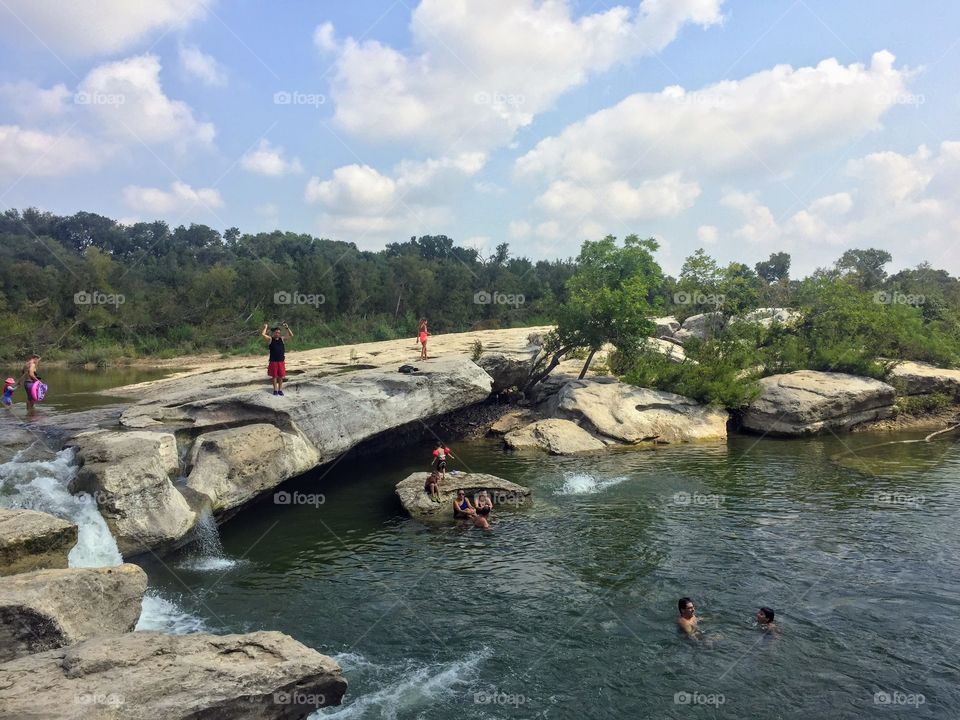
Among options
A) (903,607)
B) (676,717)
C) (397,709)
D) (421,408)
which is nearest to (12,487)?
(397,709)

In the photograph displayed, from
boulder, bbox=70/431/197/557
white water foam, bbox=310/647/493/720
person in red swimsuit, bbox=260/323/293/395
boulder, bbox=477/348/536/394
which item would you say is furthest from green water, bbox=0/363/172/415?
white water foam, bbox=310/647/493/720

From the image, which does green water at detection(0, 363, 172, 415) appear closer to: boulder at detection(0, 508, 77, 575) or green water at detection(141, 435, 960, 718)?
green water at detection(141, 435, 960, 718)

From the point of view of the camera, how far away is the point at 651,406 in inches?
1209

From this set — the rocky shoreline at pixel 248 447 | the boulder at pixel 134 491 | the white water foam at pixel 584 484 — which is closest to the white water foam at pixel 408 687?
the rocky shoreline at pixel 248 447

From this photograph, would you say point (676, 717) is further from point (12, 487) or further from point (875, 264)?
point (875, 264)

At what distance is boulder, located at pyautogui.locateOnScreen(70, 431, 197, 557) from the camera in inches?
589

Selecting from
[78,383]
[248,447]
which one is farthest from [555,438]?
[78,383]

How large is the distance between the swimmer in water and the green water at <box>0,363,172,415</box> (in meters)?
20.3

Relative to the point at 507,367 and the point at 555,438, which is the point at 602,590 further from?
the point at 507,367

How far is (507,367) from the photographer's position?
103 ft

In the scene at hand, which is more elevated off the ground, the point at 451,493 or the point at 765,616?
the point at 451,493

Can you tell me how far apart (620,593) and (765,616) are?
296 cm

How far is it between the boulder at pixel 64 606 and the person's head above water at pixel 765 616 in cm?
1116

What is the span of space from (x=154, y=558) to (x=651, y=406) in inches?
868
